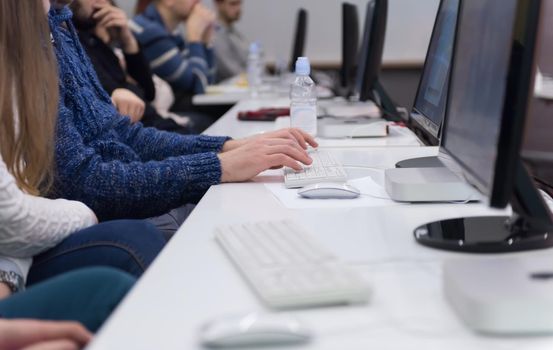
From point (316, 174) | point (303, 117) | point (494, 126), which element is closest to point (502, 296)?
point (494, 126)

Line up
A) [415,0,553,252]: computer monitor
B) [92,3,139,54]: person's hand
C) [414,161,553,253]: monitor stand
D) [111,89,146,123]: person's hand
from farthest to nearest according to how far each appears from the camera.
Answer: [92,3,139,54]: person's hand < [111,89,146,123]: person's hand < [414,161,553,253]: monitor stand < [415,0,553,252]: computer monitor

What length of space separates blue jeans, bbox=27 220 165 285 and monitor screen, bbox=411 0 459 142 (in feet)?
2.05

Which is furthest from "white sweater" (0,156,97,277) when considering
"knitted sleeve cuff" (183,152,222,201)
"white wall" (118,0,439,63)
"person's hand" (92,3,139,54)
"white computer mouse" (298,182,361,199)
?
"white wall" (118,0,439,63)

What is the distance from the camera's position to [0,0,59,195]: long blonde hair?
1.28m

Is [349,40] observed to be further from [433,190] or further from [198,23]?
[433,190]

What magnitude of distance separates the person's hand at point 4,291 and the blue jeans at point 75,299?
12 cm

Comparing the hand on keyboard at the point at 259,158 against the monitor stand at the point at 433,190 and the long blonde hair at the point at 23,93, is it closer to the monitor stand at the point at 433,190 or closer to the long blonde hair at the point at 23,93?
the monitor stand at the point at 433,190

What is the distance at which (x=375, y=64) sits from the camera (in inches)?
99.0

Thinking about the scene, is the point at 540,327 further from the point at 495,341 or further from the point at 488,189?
the point at 488,189

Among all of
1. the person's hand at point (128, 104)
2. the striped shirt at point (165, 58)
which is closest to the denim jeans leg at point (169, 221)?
the person's hand at point (128, 104)

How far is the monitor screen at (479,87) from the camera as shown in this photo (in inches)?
40.4

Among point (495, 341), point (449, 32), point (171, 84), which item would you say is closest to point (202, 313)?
point (495, 341)

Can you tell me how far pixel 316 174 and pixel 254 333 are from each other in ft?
2.82

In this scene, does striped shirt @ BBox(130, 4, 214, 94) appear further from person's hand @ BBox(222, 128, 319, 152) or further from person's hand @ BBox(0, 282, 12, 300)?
person's hand @ BBox(0, 282, 12, 300)
